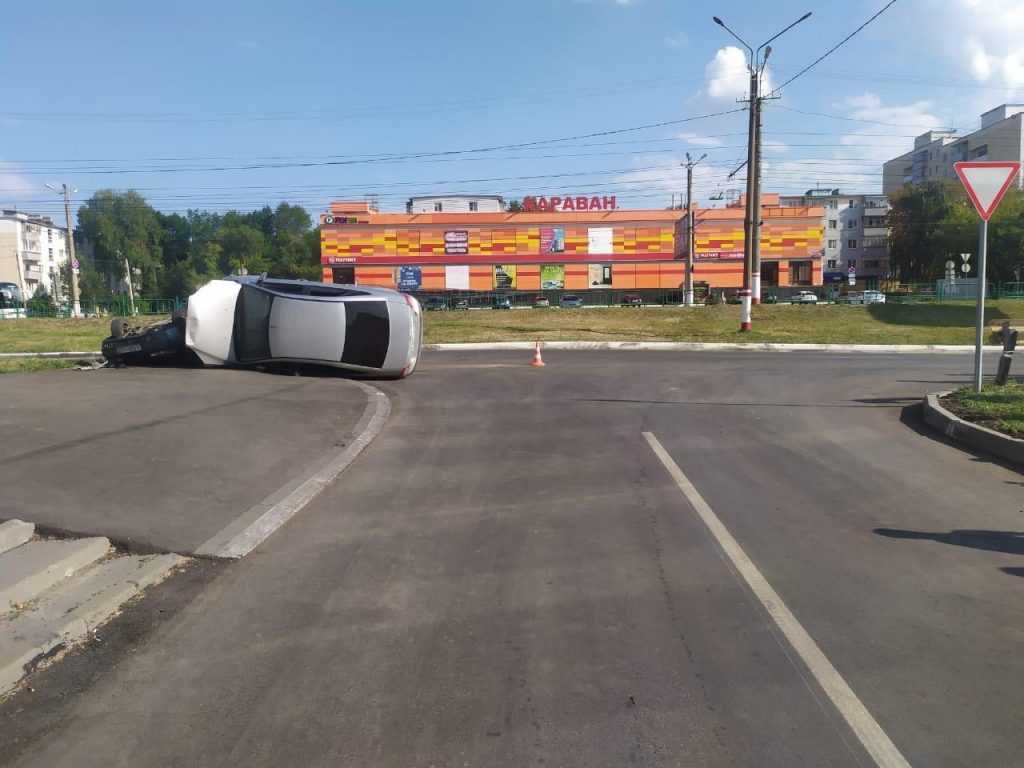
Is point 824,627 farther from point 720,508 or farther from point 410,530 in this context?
point 410,530

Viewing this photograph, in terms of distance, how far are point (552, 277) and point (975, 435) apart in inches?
2558

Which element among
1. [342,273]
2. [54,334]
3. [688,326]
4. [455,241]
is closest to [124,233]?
[342,273]

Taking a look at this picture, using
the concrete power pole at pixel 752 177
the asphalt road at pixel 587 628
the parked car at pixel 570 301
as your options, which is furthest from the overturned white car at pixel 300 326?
the parked car at pixel 570 301

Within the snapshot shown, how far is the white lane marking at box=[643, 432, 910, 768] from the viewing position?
3.21 metres

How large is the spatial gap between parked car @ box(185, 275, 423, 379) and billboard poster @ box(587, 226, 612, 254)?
5790cm

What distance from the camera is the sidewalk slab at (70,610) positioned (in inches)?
152

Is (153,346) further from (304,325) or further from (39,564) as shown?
(39,564)

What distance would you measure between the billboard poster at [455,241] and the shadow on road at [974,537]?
68694 millimetres

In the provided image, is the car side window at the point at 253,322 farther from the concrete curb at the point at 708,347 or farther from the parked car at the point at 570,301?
the parked car at the point at 570,301

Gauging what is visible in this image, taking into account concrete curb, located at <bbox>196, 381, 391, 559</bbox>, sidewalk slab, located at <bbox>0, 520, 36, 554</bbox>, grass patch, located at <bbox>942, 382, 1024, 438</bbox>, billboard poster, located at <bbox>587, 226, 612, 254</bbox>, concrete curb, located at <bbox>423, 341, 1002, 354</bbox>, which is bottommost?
concrete curb, located at <bbox>423, 341, 1002, 354</bbox>

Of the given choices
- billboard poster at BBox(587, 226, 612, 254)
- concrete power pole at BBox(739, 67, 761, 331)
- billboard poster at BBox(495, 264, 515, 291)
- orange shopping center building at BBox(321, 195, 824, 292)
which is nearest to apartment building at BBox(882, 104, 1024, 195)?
orange shopping center building at BBox(321, 195, 824, 292)

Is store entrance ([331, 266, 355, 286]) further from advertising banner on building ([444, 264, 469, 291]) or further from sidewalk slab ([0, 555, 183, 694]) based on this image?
sidewalk slab ([0, 555, 183, 694])

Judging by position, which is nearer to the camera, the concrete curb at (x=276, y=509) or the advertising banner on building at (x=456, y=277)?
the concrete curb at (x=276, y=509)

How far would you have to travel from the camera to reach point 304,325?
15969mm
